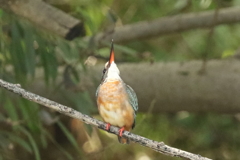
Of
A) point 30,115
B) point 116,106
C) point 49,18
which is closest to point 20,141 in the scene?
point 30,115

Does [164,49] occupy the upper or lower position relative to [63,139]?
upper

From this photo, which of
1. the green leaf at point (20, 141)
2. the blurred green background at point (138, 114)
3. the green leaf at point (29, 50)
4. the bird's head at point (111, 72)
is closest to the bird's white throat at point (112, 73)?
the bird's head at point (111, 72)

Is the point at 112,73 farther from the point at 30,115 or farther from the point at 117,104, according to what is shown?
the point at 30,115

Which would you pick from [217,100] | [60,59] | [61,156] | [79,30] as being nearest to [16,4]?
[79,30]

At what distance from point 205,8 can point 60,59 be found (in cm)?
102

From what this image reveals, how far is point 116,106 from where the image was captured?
5.84 ft

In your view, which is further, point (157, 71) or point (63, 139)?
point (63, 139)

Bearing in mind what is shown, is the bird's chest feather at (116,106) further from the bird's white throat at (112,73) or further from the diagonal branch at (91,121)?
the diagonal branch at (91,121)

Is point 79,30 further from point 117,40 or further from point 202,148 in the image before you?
point 202,148

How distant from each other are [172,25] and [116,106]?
1.28m

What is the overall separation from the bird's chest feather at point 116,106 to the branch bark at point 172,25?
44.7 inches

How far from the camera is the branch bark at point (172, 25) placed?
2891mm

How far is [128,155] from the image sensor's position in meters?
3.74

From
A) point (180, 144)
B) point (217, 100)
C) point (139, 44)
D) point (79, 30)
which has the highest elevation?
point (139, 44)
